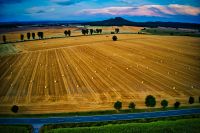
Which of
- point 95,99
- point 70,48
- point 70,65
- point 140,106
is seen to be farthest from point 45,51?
point 140,106

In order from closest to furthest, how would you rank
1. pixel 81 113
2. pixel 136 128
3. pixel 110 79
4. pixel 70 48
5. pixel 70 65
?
pixel 136 128 → pixel 81 113 → pixel 110 79 → pixel 70 65 → pixel 70 48

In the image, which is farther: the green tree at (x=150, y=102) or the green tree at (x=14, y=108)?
the green tree at (x=150, y=102)

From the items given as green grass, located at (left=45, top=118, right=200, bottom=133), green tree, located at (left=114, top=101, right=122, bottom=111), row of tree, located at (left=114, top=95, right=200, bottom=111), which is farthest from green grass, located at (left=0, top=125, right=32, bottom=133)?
row of tree, located at (left=114, top=95, right=200, bottom=111)

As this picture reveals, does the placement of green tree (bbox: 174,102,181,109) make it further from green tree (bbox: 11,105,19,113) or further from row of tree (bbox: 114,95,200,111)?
green tree (bbox: 11,105,19,113)

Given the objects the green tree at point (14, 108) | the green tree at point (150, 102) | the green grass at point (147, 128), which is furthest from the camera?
the green tree at point (150, 102)

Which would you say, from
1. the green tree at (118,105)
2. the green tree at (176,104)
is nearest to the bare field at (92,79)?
the green tree at (176,104)

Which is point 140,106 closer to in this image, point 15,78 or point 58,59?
point 15,78

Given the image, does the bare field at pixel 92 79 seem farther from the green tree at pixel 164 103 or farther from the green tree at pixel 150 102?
the green tree at pixel 164 103

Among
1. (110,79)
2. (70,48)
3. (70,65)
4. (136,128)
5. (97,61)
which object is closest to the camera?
(136,128)
